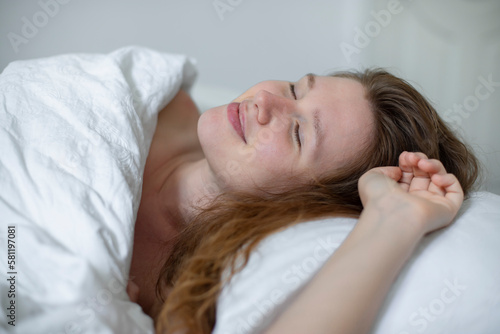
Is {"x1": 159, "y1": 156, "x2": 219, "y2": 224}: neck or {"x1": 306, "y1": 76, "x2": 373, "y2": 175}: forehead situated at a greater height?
{"x1": 306, "y1": 76, "x2": 373, "y2": 175}: forehead

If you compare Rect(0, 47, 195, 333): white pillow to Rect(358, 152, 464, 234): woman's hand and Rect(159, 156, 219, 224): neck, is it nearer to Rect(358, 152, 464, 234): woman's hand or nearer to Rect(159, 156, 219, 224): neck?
Rect(159, 156, 219, 224): neck

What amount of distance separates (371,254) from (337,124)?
37 centimetres

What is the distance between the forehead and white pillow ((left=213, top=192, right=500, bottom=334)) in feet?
0.79

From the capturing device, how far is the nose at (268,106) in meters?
0.97

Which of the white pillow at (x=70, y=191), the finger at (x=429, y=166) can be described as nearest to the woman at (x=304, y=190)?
the finger at (x=429, y=166)

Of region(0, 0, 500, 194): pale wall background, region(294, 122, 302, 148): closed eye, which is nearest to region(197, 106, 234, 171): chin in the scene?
region(294, 122, 302, 148): closed eye

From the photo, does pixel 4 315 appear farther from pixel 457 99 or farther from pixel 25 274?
pixel 457 99

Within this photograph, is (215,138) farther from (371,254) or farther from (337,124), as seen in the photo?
(371,254)

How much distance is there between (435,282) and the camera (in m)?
0.74

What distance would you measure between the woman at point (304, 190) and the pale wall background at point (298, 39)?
0.54 metres

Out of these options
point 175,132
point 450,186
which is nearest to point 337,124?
point 450,186

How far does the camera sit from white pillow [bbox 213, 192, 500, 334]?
709 mm

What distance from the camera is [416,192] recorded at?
884mm

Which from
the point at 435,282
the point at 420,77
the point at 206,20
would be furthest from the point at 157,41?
the point at 435,282
